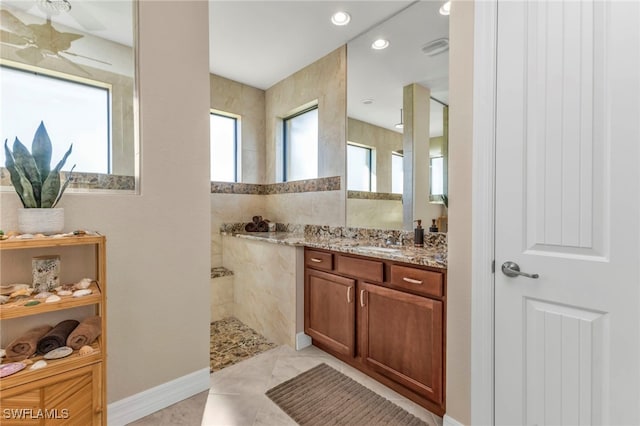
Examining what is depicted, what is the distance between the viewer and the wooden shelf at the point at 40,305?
3.45 ft

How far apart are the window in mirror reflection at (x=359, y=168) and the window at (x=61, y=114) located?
1.90 m

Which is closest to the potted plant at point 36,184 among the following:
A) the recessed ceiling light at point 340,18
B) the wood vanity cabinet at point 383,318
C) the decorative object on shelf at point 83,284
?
the decorative object on shelf at point 83,284

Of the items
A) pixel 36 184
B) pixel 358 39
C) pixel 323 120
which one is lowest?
pixel 36 184

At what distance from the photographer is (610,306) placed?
1084 millimetres

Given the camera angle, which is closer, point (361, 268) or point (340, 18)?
point (361, 268)

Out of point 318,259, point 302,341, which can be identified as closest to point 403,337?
point 318,259

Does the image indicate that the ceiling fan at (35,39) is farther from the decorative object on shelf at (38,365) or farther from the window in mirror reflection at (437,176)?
the window in mirror reflection at (437,176)

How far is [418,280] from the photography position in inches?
65.6

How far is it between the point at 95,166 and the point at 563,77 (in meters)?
2.32

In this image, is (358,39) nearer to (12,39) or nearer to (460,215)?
(460,215)

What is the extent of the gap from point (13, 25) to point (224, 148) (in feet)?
7.42

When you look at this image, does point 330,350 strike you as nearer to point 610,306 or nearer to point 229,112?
point 610,306

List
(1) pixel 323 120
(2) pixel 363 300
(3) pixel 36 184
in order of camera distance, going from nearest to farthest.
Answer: (3) pixel 36 184
(2) pixel 363 300
(1) pixel 323 120

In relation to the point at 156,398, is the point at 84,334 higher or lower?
higher
